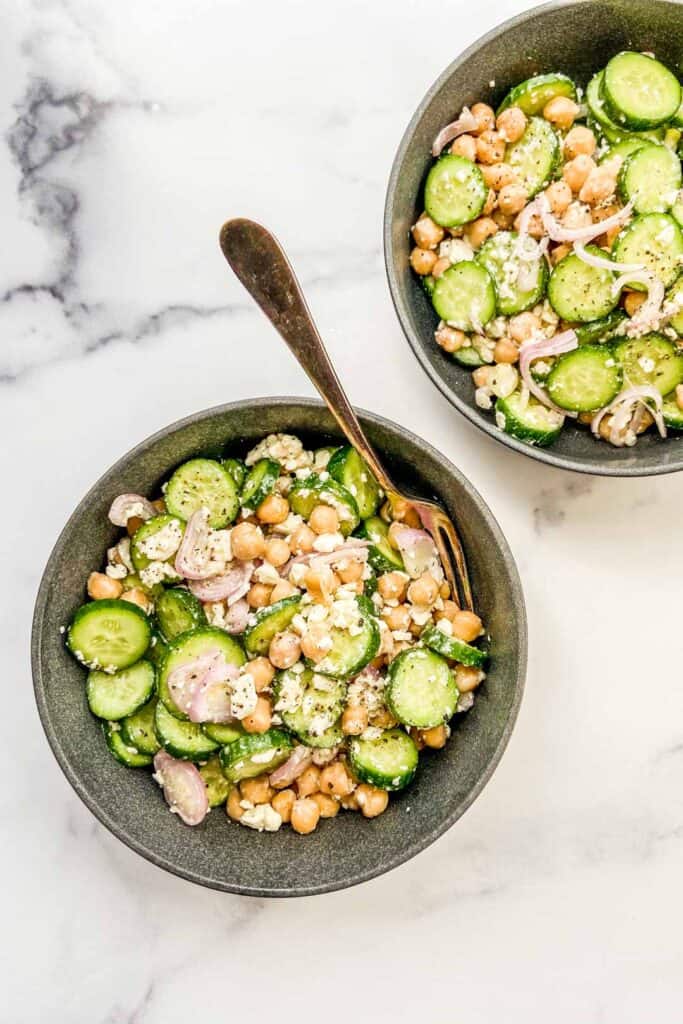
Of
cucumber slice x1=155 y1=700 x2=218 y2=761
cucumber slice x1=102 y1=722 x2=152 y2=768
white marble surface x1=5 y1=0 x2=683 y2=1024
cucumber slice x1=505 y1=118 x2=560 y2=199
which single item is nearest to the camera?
cucumber slice x1=155 y1=700 x2=218 y2=761

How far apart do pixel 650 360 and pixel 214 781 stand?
1431 millimetres

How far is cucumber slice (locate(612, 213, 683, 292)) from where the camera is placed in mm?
2320

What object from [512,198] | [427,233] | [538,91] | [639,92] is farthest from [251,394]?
[639,92]

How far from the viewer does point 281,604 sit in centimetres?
223

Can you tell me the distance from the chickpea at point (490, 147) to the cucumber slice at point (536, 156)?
0.04 m

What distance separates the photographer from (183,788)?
7.55 feet

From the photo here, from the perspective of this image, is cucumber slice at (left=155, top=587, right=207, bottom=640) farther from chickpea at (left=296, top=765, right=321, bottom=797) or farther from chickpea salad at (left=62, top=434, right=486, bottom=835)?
chickpea at (left=296, top=765, right=321, bottom=797)

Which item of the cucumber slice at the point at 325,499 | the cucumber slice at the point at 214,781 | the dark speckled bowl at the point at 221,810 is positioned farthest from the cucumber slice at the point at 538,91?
the cucumber slice at the point at 214,781

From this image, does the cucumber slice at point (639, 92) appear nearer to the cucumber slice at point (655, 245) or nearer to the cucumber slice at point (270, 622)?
the cucumber slice at point (655, 245)

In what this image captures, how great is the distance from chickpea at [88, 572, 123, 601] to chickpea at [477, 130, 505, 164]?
1362 mm

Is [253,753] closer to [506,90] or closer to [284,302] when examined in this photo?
[284,302]

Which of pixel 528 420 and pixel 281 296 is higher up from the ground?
pixel 281 296

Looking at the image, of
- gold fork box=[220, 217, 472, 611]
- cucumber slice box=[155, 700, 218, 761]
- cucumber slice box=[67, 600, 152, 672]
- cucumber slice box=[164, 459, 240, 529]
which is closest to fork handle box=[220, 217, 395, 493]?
gold fork box=[220, 217, 472, 611]

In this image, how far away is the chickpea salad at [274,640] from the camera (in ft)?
7.24
